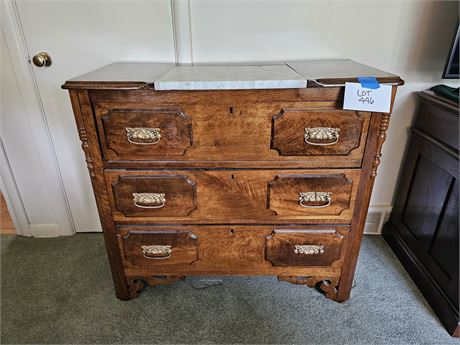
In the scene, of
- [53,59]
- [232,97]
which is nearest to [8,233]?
[53,59]

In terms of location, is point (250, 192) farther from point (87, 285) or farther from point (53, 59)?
point (53, 59)

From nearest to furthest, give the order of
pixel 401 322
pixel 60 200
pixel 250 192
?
1. pixel 250 192
2. pixel 401 322
3. pixel 60 200

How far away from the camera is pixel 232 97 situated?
0.99 m

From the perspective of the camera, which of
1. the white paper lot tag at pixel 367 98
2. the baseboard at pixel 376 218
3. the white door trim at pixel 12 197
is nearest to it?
the white paper lot tag at pixel 367 98

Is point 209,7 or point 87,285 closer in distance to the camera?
point 209,7

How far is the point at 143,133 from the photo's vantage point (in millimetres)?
1030

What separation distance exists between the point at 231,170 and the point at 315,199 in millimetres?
321

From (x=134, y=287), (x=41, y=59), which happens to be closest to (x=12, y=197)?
(x=41, y=59)

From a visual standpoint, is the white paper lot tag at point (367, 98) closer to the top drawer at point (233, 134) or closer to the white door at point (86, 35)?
the top drawer at point (233, 134)

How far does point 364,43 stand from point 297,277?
3.46 ft

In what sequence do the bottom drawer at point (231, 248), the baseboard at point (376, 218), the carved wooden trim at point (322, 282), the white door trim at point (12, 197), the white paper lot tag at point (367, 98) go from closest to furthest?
the white paper lot tag at point (367, 98) < the bottom drawer at point (231, 248) < the carved wooden trim at point (322, 282) < the white door trim at point (12, 197) < the baseboard at point (376, 218)

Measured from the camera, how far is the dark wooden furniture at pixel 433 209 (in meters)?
1.20

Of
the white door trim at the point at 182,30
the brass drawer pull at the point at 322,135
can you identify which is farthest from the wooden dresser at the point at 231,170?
the white door trim at the point at 182,30

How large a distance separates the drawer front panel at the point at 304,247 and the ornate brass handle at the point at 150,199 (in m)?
Answer: 0.43
